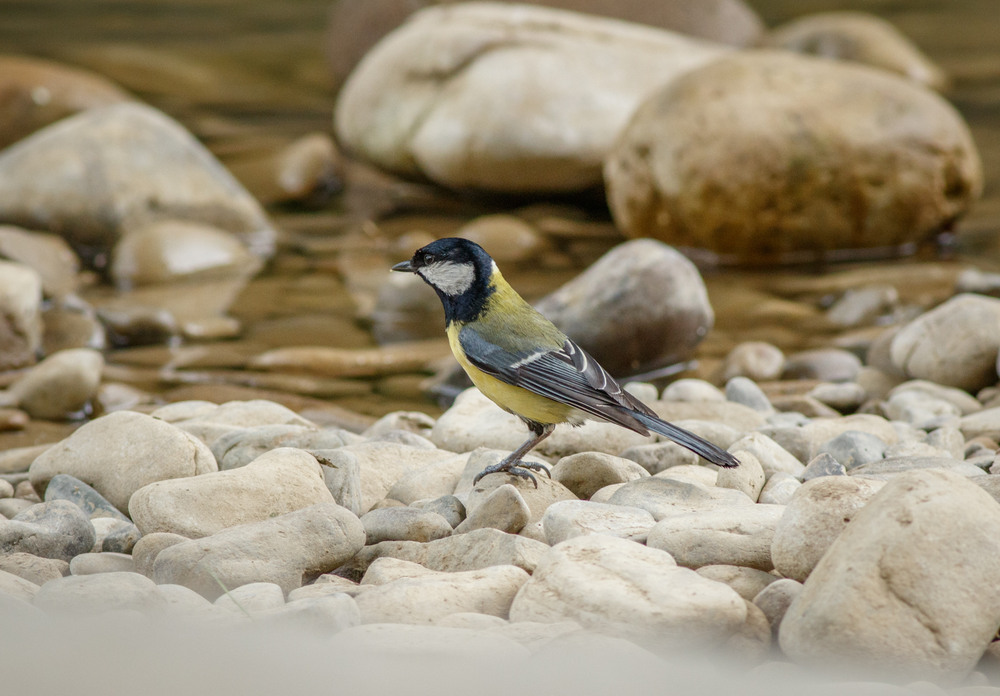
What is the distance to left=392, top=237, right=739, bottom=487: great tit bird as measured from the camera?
3293 millimetres

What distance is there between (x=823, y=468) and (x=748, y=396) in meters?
1.31

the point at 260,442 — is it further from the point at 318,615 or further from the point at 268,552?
the point at 318,615

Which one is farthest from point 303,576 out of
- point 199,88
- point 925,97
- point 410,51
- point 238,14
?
point 238,14

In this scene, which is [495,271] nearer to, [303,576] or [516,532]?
[516,532]

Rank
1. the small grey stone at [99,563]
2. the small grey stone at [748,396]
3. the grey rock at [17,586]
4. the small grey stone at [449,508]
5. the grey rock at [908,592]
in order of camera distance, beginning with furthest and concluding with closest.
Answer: the small grey stone at [748,396] < the small grey stone at [449,508] < the small grey stone at [99,563] < the grey rock at [17,586] < the grey rock at [908,592]

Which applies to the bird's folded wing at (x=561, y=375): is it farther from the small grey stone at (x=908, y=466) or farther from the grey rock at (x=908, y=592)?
the grey rock at (x=908, y=592)

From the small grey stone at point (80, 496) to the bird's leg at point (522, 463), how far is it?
1.16 metres

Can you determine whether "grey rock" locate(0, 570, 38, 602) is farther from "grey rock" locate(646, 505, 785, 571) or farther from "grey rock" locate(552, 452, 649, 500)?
"grey rock" locate(552, 452, 649, 500)

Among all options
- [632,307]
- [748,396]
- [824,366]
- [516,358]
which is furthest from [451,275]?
[824,366]

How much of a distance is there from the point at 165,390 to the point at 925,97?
5659 mm

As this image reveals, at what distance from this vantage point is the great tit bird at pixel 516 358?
10.8ft

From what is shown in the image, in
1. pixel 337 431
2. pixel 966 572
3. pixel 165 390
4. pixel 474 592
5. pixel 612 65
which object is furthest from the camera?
pixel 612 65

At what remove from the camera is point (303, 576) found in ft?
9.19

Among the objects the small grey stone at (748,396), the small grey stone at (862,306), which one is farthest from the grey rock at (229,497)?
the small grey stone at (862,306)
